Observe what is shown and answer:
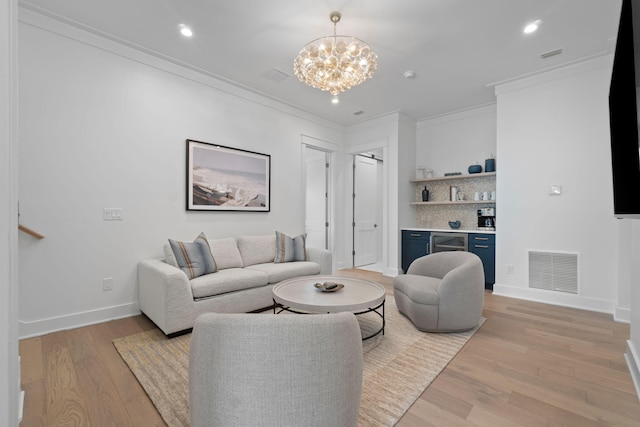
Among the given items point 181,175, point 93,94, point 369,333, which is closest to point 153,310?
point 181,175

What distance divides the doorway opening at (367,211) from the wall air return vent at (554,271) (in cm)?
260

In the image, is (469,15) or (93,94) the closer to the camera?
Answer: (469,15)

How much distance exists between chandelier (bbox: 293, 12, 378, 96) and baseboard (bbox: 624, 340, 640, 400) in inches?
119

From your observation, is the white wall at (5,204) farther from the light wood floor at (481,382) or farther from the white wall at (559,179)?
the white wall at (559,179)

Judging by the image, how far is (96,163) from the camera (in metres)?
2.92

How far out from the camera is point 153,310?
2.75m

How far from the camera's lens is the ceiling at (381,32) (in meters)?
2.53

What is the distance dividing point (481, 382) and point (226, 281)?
231cm

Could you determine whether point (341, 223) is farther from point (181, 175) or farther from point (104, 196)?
point (104, 196)

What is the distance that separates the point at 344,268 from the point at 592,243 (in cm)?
373

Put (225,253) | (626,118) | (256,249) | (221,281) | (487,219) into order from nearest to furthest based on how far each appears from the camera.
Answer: (626,118)
(221,281)
(225,253)
(256,249)
(487,219)

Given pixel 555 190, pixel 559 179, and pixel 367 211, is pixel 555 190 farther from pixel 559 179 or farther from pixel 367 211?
pixel 367 211

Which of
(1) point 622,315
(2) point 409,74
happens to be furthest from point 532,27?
(1) point 622,315

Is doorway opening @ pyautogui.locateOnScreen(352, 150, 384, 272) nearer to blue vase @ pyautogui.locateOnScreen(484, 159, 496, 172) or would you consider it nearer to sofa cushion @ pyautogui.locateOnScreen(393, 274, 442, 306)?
blue vase @ pyautogui.locateOnScreen(484, 159, 496, 172)
